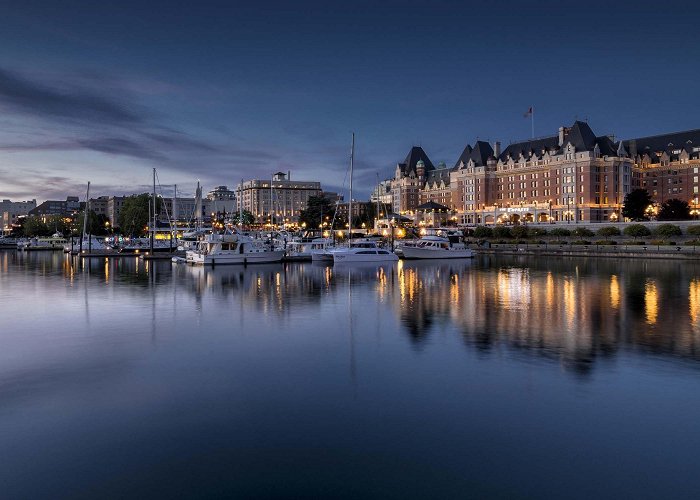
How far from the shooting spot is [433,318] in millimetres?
22922

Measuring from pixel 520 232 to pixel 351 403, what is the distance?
298ft

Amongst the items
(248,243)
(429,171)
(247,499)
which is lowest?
(247,499)

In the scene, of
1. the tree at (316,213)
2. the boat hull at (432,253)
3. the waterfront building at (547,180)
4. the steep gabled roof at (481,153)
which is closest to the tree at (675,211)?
the waterfront building at (547,180)

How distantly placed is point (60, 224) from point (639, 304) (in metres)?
163

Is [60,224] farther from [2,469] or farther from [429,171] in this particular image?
[2,469]

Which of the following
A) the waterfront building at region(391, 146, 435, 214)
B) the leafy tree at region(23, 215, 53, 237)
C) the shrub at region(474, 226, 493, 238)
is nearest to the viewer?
the shrub at region(474, 226, 493, 238)

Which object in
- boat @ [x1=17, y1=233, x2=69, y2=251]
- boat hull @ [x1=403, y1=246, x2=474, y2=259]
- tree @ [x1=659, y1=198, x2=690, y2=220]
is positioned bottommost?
boat hull @ [x1=403, y1=246, x2=474, y2=259]

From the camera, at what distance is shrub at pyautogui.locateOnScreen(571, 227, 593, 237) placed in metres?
90.3

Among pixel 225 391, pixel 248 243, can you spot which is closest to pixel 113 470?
pixel 225 391

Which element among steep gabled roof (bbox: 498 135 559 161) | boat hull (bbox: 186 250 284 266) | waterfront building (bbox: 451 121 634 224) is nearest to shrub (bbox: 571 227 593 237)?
waterfront building (bbox: 451 121 634 224)

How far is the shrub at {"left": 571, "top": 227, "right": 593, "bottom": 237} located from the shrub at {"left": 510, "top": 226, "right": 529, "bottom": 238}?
26.2 feet

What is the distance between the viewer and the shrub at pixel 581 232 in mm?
90312

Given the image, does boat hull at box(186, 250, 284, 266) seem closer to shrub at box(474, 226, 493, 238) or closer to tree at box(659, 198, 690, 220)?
shrub at box(474, 226, 493, 238)

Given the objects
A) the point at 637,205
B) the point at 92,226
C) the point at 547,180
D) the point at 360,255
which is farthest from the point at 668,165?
the point at 92,226
